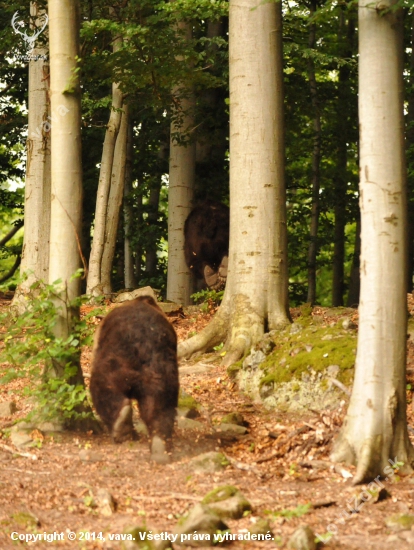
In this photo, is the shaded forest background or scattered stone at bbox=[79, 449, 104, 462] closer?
scattered stone at bbox=[79, 449, 104, 462]

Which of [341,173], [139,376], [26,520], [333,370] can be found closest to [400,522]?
[139,376]

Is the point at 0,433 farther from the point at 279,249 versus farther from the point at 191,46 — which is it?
the point at 191,46

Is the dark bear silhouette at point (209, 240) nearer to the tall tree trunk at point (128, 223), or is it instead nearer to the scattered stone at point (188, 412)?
the tall tree trunk at point (128, 223)

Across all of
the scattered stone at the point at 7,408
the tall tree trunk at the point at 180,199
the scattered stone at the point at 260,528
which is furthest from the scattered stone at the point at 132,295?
the scattered stone at the point at 260,528

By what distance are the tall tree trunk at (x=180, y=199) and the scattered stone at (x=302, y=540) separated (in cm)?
966

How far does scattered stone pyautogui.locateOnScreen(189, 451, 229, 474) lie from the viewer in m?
6.05

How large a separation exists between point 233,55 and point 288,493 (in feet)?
19.3

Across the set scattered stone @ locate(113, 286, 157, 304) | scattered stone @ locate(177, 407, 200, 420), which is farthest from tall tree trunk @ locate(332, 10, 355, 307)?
scattered stone @ locate(177, 407, 200, 420)

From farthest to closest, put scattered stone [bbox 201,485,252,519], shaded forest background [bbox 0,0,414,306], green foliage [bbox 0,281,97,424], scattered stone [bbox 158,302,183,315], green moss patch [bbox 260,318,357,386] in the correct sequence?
shaded forest background [bbox 0,0,414,306] → scattered stone [bbox 158,302,183,315] → green moss patch [bbox 260,318,357,386] → green foliage [bbox 0,281,97,424] → scattered stone [bbox 201,485,252,519]

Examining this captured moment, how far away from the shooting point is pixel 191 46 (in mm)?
12414

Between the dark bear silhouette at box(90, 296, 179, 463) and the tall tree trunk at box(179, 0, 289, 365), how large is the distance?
2.89 m

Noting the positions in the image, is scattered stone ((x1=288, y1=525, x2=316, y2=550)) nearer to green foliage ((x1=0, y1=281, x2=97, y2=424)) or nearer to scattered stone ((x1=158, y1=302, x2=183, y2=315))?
green foliage ((x1=0, y1=281, x2=97, y2=424))

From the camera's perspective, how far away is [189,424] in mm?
7211

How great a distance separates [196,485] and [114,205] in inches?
342
